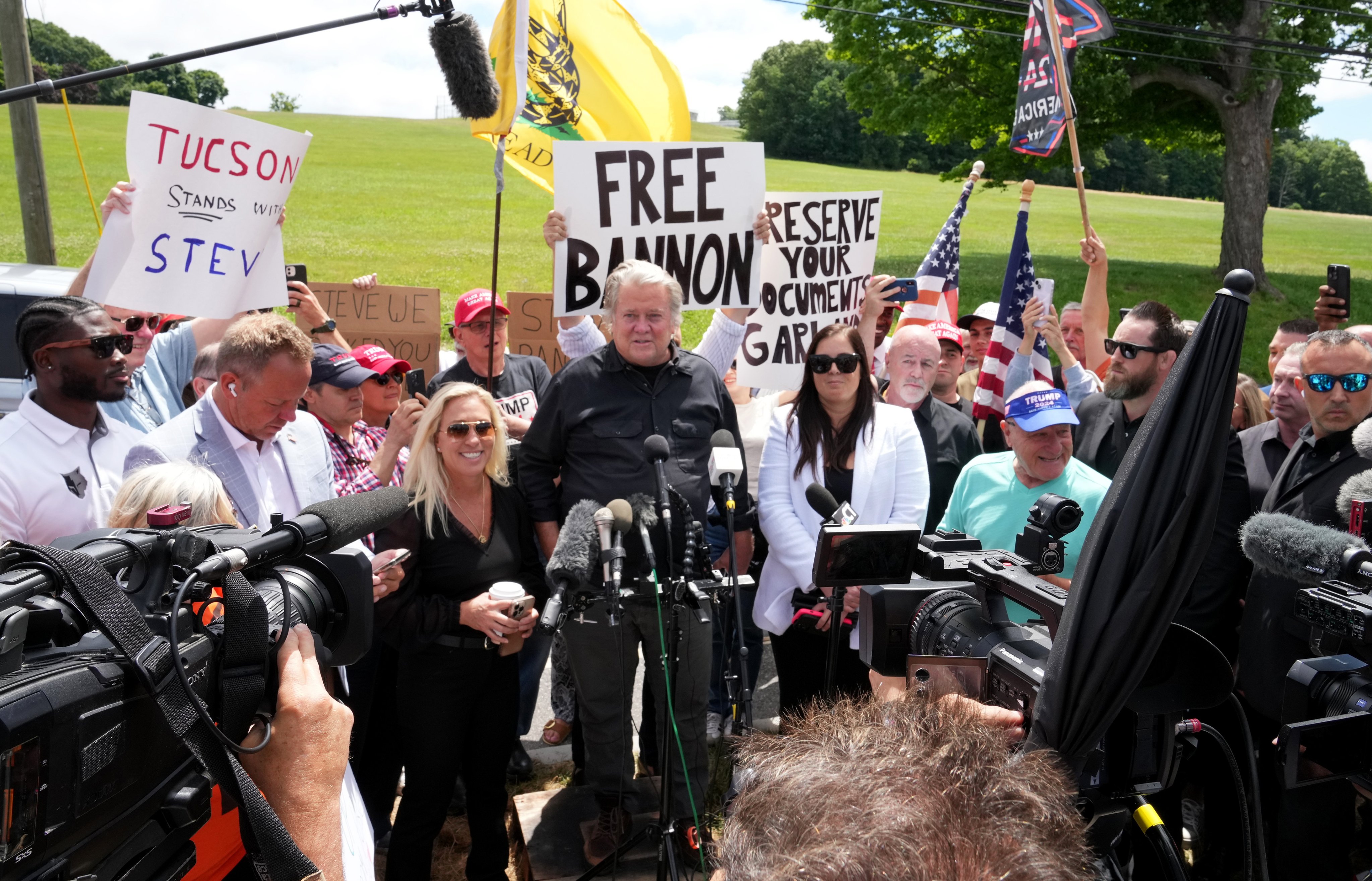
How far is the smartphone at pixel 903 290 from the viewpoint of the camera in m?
6.03

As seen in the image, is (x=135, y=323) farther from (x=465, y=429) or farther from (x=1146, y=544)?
(x=1146, y=544)

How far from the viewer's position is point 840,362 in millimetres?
4457

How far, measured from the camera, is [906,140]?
2397 inches

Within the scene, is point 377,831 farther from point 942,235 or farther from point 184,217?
point 942,235

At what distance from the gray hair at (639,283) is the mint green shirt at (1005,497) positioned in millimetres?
1400

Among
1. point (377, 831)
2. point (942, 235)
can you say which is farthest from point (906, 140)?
point (377, 831)

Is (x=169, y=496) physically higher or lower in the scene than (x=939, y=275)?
lower

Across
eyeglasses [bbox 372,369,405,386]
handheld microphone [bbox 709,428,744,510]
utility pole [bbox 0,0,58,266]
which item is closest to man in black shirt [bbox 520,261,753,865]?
handheld microphone [bbox 709,428,744,510]

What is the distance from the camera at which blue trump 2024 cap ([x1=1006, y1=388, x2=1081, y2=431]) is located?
3.97 meters

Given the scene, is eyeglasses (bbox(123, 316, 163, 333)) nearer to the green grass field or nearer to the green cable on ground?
the green cable on ground

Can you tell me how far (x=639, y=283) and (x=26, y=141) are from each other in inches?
261

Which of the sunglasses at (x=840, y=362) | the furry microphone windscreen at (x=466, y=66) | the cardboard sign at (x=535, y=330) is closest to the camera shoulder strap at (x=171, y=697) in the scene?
the sunglasses at (x=840, y=362)

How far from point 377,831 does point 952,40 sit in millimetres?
23571

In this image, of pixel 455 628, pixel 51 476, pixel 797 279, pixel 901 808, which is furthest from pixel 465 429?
pixel 901 808
